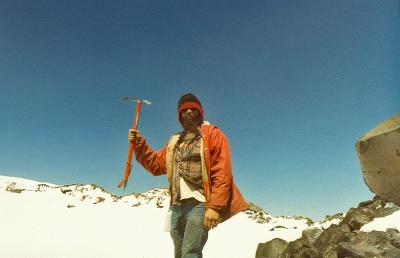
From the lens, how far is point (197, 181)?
439cm

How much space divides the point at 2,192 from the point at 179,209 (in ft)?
63.2

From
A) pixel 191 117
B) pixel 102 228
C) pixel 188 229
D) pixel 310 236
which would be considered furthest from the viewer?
pixel 102 228

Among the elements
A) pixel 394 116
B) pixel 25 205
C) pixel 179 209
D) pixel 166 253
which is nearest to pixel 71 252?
pixel 166 253

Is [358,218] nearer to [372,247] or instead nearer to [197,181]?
[372,247]

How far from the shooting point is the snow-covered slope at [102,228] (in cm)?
1300

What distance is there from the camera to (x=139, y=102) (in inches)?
216

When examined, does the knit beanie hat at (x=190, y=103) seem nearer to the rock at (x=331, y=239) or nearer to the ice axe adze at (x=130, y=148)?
the ice axe adze at (x=130, y=148)

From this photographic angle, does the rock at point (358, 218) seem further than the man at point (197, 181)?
Yes

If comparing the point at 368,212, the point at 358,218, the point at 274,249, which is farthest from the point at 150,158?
the point at 274,249

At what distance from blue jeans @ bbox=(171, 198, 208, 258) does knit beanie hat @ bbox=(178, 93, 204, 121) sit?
1.24 meters

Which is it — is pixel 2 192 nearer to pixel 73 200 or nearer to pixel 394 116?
pixel 73 200

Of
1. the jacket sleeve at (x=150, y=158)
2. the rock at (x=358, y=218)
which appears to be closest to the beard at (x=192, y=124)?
the jacket sleeve at (x=150, y=158)

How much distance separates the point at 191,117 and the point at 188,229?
4.89 feet

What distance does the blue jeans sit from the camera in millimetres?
3996
